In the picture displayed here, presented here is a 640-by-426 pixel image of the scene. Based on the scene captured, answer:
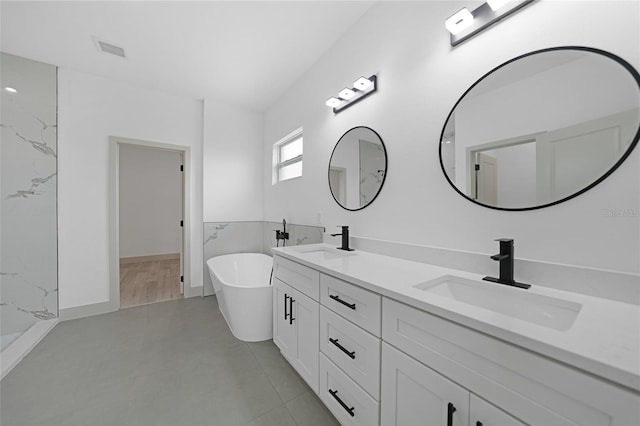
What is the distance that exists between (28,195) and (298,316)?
3163 mm

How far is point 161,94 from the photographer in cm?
327

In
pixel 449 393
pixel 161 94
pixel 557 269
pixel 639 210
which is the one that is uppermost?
pixel 161 94

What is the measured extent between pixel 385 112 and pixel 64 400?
2923 millimetres

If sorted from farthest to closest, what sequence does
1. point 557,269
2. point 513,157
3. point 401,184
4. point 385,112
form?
point 385,112 < point 401,184 < point 513,157 < point 557,269

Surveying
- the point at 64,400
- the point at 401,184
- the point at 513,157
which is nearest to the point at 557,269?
the point at 513,157

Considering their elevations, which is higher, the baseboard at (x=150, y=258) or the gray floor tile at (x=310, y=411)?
the baseboard at (x=150, y=258)

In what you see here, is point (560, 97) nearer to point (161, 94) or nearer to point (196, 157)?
point (196, 157)

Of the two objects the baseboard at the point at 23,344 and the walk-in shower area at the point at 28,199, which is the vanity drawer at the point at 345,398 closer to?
the baseboard at the point at 23,344

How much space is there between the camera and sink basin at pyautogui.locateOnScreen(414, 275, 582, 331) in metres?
0.88

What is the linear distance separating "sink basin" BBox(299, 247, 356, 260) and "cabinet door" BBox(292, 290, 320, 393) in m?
0.35

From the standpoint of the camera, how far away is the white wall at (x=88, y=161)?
2.72 m

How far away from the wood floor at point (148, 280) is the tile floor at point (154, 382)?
2.66 feet

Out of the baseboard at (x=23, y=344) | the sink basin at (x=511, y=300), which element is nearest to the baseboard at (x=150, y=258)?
the baseboard at (x=23, y=344)

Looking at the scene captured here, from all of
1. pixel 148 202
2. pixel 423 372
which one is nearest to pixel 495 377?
pixel 423 372
